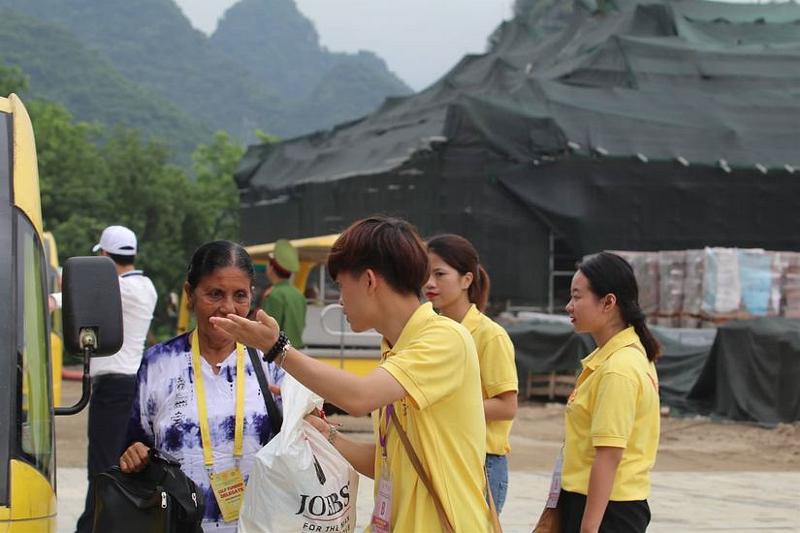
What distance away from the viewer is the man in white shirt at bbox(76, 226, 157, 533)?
842 cm

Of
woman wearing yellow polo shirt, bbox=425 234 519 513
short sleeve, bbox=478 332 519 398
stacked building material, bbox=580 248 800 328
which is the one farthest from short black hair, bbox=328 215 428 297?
stacked building material, bbox=580 248 800 328

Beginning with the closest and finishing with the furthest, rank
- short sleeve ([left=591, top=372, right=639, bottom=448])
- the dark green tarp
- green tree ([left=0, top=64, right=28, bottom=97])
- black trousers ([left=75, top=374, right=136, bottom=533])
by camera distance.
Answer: short sleeve ([left=591, top=372, right=639, bottom=448]) → black trousers ([left=75, top=374, right=136, bottom=533]) → the dark green tarp → green tree ([left=0, top=64, right=28, bottom=97])

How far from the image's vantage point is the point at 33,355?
15.6 feet

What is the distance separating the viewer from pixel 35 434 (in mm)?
4637

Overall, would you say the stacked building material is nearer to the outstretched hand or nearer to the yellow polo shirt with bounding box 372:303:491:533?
the yellow polo shirt with bounding box 372:303:491:533

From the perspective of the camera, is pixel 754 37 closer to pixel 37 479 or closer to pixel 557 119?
pixel 557 119

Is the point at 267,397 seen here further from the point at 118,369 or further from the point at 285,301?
the point at 285,301

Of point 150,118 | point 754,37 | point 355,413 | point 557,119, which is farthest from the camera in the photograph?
point 150,118

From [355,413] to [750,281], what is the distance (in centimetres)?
2134

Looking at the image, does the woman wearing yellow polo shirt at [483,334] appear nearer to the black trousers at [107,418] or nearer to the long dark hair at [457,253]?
the long dark hair at [457,253]

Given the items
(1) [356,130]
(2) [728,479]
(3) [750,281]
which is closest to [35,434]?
(2) [728,479]

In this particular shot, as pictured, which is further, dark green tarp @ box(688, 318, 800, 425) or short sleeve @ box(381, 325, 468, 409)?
dark green tarp @ box(688, 318, 800, 425)

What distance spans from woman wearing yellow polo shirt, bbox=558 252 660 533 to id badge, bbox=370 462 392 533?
3.58ft

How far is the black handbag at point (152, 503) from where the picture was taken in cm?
431
